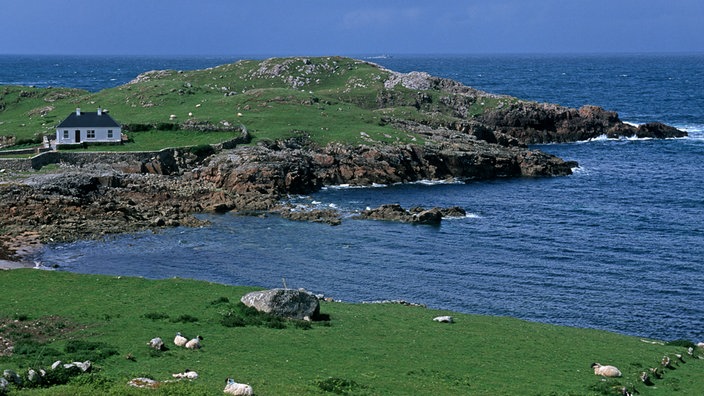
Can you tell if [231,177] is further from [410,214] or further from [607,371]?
[607,371]

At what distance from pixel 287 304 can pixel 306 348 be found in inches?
184

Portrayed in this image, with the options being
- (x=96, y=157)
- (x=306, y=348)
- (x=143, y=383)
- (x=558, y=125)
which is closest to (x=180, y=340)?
(x=306, y=348)

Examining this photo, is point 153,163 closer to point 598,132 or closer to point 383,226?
point 383,226

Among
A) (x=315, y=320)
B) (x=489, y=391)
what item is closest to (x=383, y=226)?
(x=315, y=320)

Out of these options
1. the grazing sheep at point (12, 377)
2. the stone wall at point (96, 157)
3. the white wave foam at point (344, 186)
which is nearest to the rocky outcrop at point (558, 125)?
the white wave foam at point (344, 186)

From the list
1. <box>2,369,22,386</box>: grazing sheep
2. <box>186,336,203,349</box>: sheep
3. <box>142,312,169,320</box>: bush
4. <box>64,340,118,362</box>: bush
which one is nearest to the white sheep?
<box>142,312,169,320</box>: bush

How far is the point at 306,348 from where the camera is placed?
33.8 meters

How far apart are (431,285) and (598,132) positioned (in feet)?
298

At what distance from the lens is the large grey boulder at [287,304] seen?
3809cm

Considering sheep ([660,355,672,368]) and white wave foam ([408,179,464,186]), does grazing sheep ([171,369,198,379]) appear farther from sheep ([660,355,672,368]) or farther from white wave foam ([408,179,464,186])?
white wave foam ([408,179,464,186])

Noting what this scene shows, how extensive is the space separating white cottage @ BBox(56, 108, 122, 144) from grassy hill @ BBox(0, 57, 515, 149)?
513 cm

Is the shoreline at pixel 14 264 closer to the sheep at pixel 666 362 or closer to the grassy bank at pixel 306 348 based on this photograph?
the grassy bank at pixel 306 348

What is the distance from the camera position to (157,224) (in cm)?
6956

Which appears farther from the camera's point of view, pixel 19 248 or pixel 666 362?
pixel 19 248
